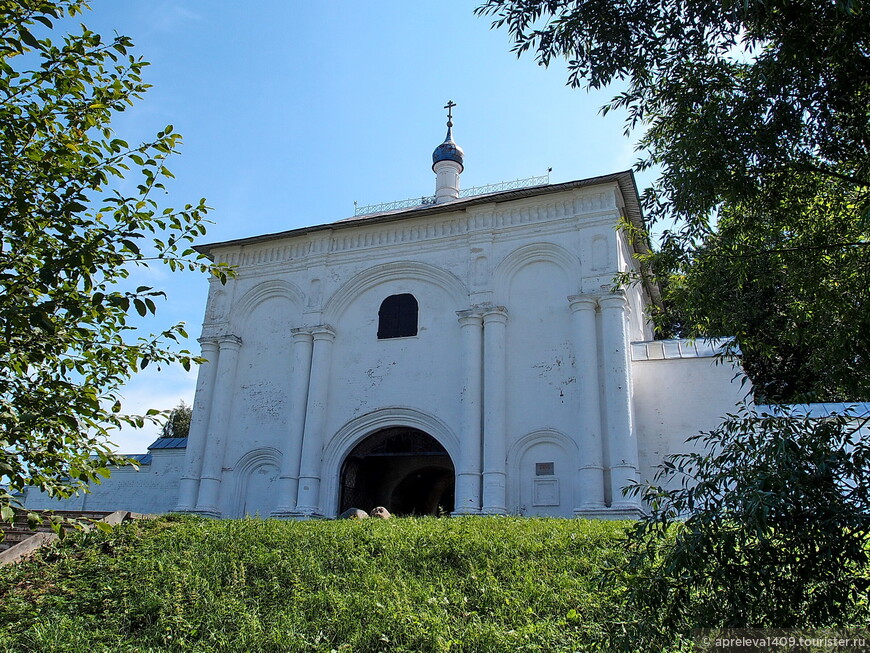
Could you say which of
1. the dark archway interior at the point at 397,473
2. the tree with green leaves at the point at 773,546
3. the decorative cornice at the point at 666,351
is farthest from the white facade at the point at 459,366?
the tree with green leaves at the point at 773,546

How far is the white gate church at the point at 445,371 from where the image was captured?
1310 centimetres

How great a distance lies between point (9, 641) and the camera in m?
6.05

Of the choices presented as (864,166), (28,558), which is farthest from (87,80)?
(28,558)

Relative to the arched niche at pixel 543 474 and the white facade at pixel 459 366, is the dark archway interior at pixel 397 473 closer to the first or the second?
the white facade at pixel 459 366

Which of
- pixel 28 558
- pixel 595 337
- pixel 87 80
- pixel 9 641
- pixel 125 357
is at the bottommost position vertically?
pixel 9 641

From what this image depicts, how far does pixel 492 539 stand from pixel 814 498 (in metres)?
5.19

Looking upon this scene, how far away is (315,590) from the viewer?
6.99m

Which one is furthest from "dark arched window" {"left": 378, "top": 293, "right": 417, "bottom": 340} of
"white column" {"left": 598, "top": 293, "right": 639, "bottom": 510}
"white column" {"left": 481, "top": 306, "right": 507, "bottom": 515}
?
"white column" {"left": 598, "top": 293, "right": 639, "bottom": 510}

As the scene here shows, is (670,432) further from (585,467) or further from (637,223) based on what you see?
(637,223)

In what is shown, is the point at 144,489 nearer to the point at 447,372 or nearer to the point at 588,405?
the point at 447,372

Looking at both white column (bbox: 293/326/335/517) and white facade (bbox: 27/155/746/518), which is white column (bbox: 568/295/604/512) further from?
white column (bbox: 293/326/335/517)

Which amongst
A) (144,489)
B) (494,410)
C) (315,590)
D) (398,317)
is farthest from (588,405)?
(144,489)

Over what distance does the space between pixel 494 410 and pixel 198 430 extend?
683cm

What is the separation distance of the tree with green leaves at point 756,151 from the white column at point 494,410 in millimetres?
7746
